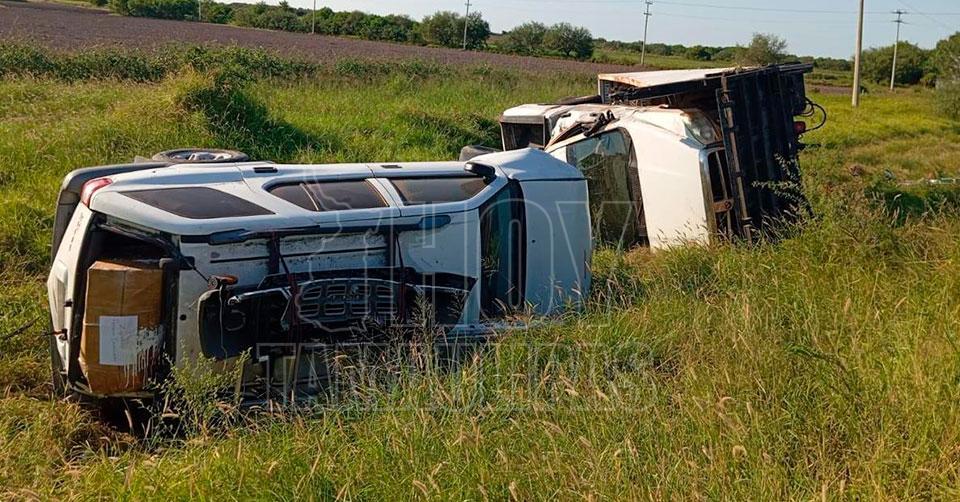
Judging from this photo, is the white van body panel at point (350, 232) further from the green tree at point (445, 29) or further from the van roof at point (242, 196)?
the green tree at point (445, 29)

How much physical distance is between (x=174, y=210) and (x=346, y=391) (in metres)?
1.29

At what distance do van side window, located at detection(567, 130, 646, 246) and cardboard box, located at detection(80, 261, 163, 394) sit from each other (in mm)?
4634

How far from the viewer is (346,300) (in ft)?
13.3

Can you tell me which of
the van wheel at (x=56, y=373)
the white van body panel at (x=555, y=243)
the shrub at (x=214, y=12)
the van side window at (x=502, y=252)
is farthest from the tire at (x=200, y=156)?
the shrub at (x=214, y=12)

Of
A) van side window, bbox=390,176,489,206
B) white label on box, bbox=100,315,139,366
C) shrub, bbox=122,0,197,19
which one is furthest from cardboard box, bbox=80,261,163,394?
shrub, bbox=122,0,197,19

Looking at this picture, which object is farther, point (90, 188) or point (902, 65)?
point (902, 65)

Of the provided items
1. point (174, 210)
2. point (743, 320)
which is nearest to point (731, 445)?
point (743, 320)

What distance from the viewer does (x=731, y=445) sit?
283cm

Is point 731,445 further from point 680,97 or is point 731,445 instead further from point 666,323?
point 680,97

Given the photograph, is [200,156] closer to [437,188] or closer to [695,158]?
[437,188]

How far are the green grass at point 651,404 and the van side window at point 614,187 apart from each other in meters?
0.99

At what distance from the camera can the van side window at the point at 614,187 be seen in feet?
24.7

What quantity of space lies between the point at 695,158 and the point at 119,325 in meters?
5.20

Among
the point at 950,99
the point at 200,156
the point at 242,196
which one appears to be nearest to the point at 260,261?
the point at 242,196
